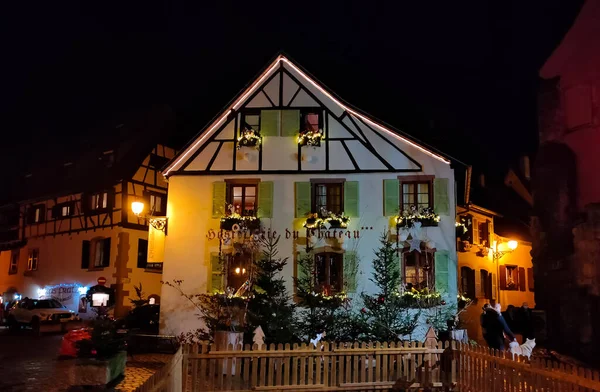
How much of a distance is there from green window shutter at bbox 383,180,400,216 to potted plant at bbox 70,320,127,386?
11686mm

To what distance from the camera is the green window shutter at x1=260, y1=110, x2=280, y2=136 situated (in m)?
23.8

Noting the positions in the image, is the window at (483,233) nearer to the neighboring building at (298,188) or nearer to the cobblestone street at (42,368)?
the neighboring building at (298,188)

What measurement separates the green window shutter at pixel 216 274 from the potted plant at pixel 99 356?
8.39 meters

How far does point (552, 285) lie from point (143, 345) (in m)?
16.5

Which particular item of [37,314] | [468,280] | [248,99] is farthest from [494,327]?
[37,314]

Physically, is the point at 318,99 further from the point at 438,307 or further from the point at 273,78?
the point at 438,307

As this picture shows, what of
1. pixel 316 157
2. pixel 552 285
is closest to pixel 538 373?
pixel 316 157

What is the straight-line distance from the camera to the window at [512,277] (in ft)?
108

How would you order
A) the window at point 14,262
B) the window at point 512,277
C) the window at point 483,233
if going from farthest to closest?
the window at point 14,262 → the window at point 512,277 → the window at point 483,233

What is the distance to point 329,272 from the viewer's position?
22750 mm

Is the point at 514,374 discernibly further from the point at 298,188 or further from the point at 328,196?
the point at 298,188

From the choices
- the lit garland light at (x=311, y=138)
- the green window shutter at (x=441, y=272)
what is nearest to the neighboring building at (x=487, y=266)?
the green window shutter at (x=441, y=272)

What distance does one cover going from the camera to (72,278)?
1318 inches

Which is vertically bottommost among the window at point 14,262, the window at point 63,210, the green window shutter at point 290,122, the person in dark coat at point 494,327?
the person in dark coat at point 494,327
